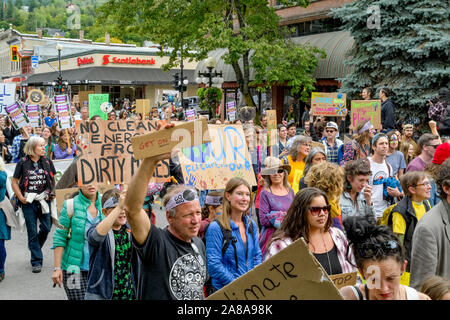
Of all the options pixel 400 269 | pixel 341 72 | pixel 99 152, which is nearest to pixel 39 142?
pixel 99 152

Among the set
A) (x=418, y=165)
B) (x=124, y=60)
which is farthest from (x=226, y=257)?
(x=124, y=60)

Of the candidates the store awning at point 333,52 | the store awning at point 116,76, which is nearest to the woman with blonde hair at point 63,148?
the store awning at point 333,52

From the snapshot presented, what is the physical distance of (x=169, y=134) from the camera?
2936 mm

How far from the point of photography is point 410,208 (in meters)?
4.79

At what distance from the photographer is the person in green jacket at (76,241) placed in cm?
Result: 491

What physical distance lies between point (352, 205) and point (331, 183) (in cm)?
56

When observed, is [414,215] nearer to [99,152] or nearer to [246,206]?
[246,206]

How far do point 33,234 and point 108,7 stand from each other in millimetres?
18344

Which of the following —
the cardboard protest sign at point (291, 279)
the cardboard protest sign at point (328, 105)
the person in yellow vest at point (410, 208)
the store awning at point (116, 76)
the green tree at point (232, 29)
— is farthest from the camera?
the store awning at point (116, 76)

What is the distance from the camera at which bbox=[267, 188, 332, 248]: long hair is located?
12.7ft

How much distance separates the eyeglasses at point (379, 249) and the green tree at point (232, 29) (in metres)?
18.4

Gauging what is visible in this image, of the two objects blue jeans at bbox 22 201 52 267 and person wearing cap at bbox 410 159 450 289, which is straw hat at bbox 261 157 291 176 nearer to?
person wearing cap at bbox 410 159 450 289

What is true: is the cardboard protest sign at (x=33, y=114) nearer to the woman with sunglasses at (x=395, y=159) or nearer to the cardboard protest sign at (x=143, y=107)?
the cardboard protest sign at (x=143, y=107)

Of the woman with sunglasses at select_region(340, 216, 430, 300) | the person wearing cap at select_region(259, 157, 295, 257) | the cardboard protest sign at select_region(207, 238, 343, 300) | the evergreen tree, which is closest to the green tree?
the evergreen tree
